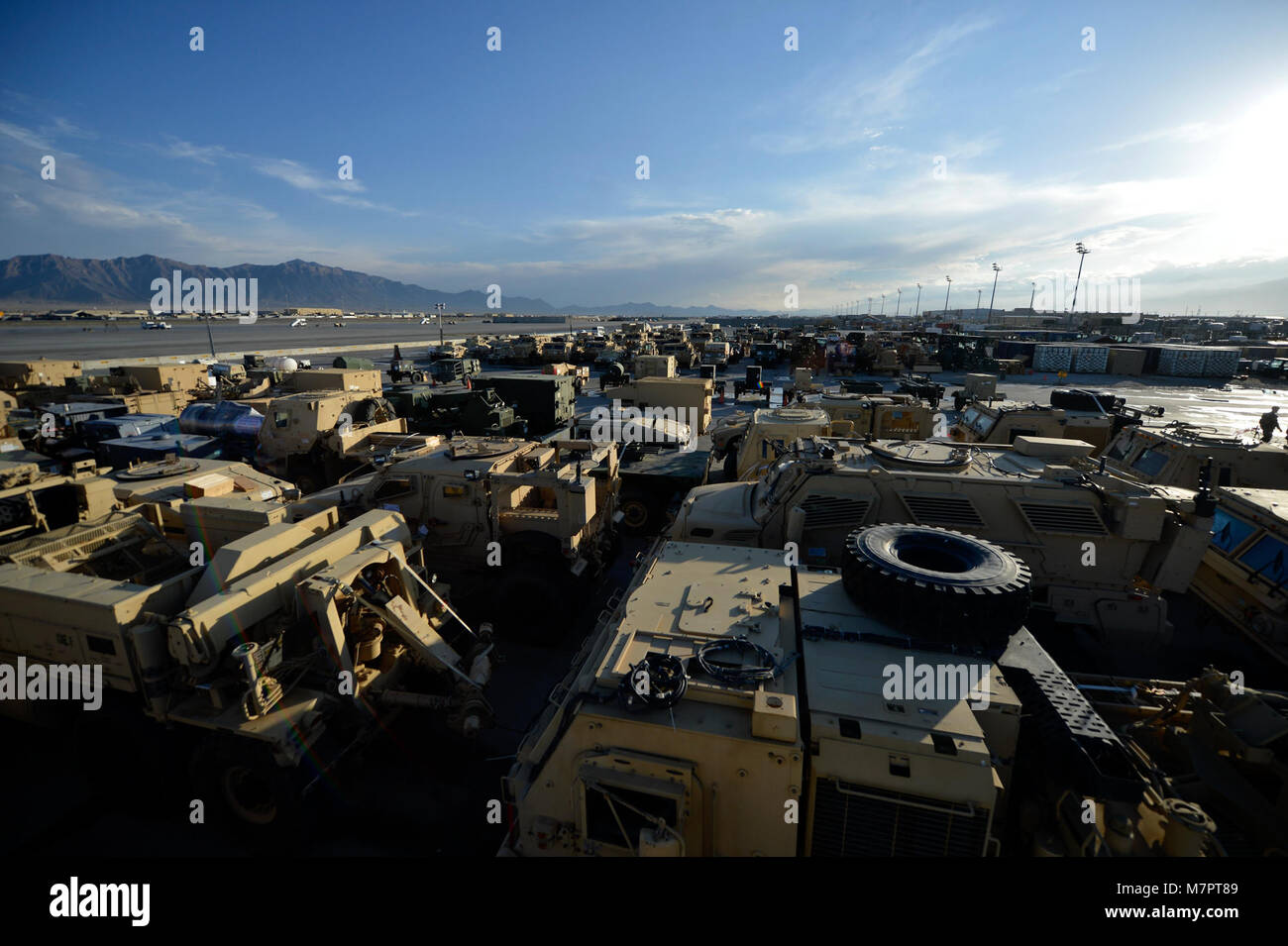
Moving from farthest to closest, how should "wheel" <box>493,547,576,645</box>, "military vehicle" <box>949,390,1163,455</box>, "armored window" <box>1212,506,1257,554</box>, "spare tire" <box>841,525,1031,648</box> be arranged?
"military vehicle" <box>949,390,1163,455</box>, "wheel" <box>493,547,576,645</box>, "armored window" <box>1212,506,1257,554</box>, "spare tire" <box>841,525,1031,648</box>

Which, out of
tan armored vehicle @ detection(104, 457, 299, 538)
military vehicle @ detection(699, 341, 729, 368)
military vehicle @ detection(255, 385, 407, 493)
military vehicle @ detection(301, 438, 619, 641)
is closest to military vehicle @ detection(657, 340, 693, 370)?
military vehicle @ detection(699, 341, 729, 368)

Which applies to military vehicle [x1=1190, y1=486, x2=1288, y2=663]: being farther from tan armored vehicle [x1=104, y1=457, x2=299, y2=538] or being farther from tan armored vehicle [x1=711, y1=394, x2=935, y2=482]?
tan armored vehicle [x1=104, y1=457, x2=299, y2=538]

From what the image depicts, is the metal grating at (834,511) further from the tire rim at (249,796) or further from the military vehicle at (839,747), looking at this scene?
the tire rim at (249,796)

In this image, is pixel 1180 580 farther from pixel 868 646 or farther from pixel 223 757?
pixel 223 757

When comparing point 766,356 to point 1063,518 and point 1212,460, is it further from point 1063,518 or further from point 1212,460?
point 1063,518

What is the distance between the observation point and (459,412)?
2389 centimetres

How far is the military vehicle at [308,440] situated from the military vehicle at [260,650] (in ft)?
32.0

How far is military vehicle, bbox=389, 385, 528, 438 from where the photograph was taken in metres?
23.3

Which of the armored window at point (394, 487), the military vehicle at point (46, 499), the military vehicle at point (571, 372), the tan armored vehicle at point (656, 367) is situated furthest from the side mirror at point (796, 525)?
the tan armored vehicle at point (656, 367)

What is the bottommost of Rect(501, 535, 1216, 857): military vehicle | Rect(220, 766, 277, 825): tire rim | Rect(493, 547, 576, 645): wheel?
Rect(220, 766, 277, 825): tire rim

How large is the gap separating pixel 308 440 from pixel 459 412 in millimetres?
7594

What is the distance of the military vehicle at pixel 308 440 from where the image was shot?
55.2ft

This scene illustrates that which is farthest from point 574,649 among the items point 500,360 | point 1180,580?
point 500,360

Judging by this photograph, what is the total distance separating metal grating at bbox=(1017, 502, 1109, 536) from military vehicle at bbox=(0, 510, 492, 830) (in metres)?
8.39
